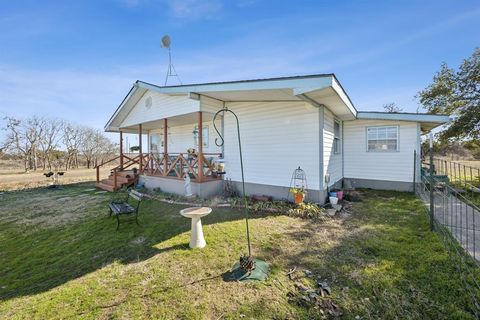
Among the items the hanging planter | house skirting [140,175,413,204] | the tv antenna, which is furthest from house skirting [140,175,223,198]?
the tv antenna

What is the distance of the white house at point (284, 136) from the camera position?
6.24 metres

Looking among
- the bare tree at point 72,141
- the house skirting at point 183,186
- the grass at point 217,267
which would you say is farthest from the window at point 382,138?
the bare tree at point 72,141

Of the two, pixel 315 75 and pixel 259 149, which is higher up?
pixel 315 75

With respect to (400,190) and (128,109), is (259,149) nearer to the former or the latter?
(400,190)

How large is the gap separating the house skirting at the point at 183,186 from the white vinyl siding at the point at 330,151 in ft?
12.7

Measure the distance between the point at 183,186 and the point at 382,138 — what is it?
333 inches

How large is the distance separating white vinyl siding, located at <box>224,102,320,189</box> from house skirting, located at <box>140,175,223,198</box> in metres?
0.70

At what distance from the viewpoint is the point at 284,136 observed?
6.88 metres

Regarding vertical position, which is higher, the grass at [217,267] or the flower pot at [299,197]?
the flower pot at [299,197]

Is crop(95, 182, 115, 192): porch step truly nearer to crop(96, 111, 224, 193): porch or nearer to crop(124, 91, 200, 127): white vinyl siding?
crop(96, 111, 224, 193): porch

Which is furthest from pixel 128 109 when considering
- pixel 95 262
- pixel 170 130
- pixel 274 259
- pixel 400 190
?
pixel 400 190

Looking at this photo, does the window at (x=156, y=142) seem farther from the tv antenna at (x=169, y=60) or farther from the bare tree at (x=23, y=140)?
the bare tree at (x=23, y=140)

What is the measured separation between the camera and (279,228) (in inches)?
192

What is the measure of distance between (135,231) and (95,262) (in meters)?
1.31
